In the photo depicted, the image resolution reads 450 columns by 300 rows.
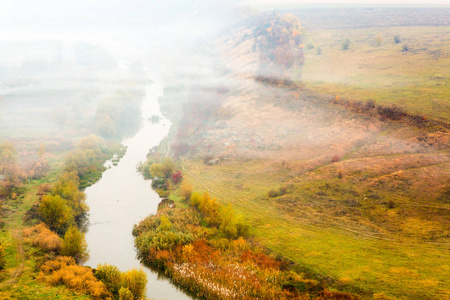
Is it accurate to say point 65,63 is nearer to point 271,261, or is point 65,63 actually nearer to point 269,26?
point 269,26

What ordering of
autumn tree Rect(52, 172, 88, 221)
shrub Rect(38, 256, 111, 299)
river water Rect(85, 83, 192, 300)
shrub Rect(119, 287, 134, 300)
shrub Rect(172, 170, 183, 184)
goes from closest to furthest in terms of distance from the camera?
shrub Rect(119, 287, 134, 300) → shrub Rect(38, 256, 111, 299) → river water Rect(85, 83, 192, 300) → autumn tree Rect(52, 172, 88, 221) → shrub Rect(172, 170, 183, 184)

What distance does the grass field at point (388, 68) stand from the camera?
240 feet

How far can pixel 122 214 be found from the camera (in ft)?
193

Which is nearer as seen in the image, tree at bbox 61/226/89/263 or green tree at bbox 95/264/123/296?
green tree at bbox 95/264/123/296

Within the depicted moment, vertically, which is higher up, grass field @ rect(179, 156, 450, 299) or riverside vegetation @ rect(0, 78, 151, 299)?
grass field @ rect(179, 156, 450, 299)

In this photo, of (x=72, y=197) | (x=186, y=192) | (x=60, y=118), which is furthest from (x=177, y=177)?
(x=60, y=118)

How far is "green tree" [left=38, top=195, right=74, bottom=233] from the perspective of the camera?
48.7 m

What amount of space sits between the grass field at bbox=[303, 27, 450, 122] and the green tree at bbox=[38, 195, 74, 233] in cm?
6952

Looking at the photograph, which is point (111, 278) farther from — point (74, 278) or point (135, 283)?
point (74, 278)

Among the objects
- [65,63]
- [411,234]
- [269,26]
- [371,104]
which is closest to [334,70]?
[371,104]

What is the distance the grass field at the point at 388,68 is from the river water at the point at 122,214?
56291 millimetres

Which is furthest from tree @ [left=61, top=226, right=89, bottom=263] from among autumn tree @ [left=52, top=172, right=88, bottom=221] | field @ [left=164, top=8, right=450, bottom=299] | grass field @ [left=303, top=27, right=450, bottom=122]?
grass field @ [left=303, top=27, right=450, bottom=122]

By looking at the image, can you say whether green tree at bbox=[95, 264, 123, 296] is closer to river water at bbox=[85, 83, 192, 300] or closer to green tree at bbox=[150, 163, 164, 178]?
river water at bbox=[85, 83, 192, 300]

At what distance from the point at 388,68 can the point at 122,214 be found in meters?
82.0
